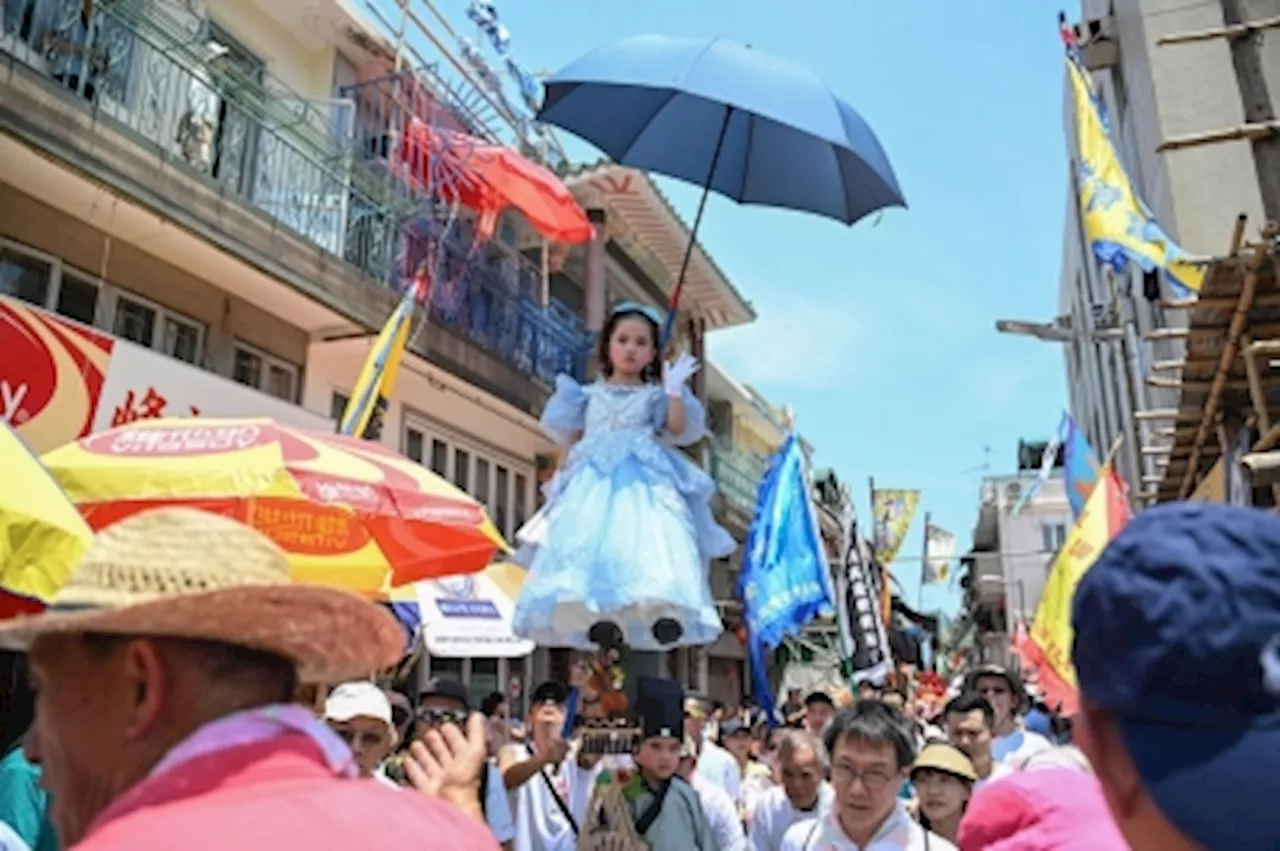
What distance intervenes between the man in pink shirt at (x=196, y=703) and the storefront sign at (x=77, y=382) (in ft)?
20.7

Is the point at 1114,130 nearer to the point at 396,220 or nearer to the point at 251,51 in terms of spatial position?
the point at 396,220

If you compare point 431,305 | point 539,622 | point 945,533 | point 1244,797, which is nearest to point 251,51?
point 431,305

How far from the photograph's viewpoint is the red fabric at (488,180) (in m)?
12.1

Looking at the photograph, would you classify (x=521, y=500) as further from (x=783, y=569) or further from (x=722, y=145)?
(x=722, y=145)

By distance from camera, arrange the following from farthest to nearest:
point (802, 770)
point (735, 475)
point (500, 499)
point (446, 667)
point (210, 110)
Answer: point (735, 475), point (500, 499), point (446, 667), point (210, 110), point (802, 770)

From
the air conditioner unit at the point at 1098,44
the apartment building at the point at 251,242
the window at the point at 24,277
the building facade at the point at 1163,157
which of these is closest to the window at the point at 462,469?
the apartment building at the point at 251,242

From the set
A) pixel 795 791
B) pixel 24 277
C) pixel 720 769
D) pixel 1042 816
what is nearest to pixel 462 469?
pixel 24 277

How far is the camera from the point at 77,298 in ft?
31.2

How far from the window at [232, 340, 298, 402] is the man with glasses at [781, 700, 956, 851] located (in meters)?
8.87

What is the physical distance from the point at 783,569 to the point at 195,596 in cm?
865

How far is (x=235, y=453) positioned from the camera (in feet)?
17.6

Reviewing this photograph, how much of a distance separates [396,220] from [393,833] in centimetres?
1151

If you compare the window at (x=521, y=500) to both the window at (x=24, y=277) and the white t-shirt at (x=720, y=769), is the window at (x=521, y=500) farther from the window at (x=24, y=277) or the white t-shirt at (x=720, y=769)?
the white t-shirt at (x=720, y=769)

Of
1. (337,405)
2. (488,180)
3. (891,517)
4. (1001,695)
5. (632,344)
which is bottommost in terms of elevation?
(1001,695)
